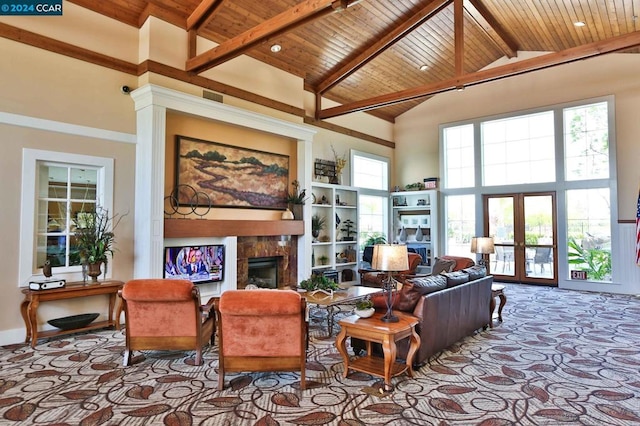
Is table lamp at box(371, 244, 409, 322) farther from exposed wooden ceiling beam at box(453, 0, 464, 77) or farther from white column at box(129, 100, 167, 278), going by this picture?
exposed wooden ceiling beam at box(453, 0, 464, 77)

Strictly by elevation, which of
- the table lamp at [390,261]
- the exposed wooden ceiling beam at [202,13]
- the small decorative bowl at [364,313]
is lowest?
the small decorative bowl at [364,313]

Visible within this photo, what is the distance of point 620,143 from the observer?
801 centimetres

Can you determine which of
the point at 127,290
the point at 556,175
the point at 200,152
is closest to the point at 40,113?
the point at 200,152

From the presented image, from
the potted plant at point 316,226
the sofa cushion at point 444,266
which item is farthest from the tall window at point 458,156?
the potted plant at point 316,226

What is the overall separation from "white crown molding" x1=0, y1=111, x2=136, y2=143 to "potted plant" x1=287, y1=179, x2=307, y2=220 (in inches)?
120

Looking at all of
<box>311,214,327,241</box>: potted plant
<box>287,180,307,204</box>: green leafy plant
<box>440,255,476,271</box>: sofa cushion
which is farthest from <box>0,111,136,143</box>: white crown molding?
<box>440,255,476,271</box>: sofa cushion

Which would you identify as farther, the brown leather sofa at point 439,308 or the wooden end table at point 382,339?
the brown leather sofa at point 439,308

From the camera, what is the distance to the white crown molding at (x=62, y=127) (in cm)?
469

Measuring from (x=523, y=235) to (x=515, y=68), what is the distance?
422 centimetres

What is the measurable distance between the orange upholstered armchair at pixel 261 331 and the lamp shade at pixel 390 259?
84cm

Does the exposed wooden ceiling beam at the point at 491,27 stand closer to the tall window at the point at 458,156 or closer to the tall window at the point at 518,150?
the tall window at the point at 518,150

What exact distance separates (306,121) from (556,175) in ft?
18.4

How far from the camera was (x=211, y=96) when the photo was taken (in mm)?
6387

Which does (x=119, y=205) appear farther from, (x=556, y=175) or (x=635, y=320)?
(x=556, y=175)
